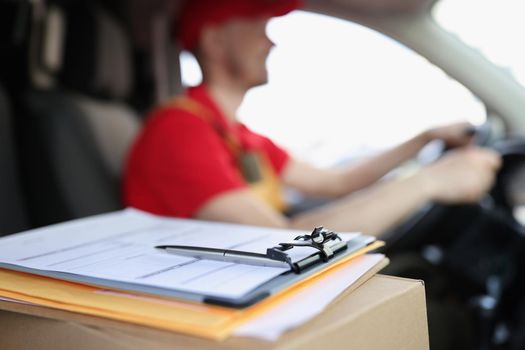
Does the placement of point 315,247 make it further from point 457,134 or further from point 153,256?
point 457,134

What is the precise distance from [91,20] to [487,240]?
0.98 m

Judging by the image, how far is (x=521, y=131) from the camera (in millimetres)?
1780

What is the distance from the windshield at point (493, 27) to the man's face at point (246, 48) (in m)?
0.63

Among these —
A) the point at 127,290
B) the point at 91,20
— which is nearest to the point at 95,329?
the point at 127,290

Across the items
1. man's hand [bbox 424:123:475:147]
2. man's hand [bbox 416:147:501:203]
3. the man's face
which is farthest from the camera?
the man's face

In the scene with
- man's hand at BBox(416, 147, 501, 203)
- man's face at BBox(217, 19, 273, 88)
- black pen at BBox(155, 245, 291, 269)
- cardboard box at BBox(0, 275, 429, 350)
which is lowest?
cardboard box at BBox(0, 275, 429, 350)

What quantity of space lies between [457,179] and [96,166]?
0.71m

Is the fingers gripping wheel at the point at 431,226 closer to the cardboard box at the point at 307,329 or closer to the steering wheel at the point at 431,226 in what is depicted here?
the steering wheel at the point at 431,226

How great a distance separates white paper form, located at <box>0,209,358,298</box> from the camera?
438mm


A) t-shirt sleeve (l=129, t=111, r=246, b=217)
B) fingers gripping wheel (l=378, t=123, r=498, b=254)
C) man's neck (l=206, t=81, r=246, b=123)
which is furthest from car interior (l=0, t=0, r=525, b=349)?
man's neck (l=206, t=81, r=246, b=123)

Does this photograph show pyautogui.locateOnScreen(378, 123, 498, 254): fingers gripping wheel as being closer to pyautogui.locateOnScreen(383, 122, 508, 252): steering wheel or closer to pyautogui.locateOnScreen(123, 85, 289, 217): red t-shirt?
pyautogui.locateOnScreen(383, 122, 508, 252): steering wheel

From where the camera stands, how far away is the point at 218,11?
1.36 meters

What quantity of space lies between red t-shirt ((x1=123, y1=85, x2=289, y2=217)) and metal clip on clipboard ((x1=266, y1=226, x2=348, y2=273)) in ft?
1.84

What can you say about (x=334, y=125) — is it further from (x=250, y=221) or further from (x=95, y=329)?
(x=95, y=329)
